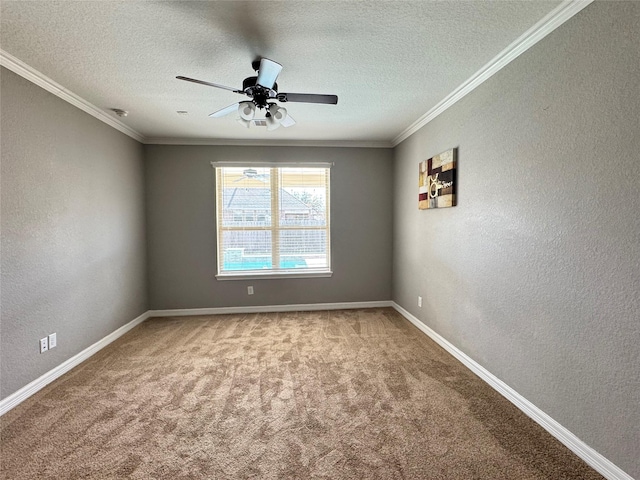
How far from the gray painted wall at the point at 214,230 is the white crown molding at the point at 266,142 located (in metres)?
0.07

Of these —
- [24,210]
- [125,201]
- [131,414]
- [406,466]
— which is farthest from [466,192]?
[125,201]

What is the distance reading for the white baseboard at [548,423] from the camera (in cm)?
160

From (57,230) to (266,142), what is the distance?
2.76 meters

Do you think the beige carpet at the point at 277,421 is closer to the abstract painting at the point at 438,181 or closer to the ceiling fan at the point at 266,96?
the abstract painting at the point at 438,181

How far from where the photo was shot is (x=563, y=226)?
6.06 feet

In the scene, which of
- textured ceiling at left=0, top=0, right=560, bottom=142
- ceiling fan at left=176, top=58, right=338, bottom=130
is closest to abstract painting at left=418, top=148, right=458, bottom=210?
textured ceiling at left=0, top=0, right=560, bottom=142

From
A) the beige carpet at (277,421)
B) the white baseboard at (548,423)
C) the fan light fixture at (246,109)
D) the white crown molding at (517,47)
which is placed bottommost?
the beige carpet at (277,421)

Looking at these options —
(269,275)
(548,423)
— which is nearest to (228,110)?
(269,275)

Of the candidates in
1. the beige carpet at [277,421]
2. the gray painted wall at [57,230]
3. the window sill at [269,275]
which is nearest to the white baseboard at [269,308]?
the window sill at [269,275]

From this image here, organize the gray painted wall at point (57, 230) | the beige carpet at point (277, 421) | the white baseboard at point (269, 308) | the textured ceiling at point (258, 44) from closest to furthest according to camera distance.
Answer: the beige carpet at point (277, 421), the textured ceiling at point (258, 44), the gray painted wall at point (57, 230), the white baseboard at point (269, 308)

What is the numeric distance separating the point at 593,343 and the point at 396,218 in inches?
124

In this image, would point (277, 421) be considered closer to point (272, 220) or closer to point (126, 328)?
point (126, 328)

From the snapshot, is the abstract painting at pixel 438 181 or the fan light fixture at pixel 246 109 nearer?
the fan light fixture at pixel 246 109

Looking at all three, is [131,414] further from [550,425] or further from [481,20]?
[481,20]
